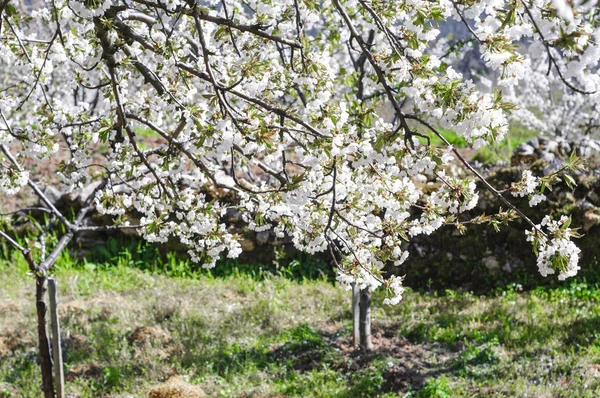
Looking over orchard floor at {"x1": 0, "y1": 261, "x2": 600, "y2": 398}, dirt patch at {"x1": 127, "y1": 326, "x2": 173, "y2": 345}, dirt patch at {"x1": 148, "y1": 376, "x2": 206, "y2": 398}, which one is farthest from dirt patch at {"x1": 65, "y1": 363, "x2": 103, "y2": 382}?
dirt patch at {"x1": 148, "y1": 376, "x2": 206, "y2": 398}

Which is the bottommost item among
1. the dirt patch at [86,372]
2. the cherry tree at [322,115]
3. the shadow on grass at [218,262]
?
the dirt patch at [86,372]

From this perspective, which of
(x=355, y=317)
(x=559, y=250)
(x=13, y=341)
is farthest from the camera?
(x=13, y=341)

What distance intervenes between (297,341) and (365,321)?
671 millimetres

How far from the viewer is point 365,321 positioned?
495 centimetres

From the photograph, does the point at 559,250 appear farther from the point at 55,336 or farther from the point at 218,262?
the point at 218,262

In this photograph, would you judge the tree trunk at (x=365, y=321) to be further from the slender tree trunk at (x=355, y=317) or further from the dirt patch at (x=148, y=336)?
the dirt patch at (x=148, y=336)

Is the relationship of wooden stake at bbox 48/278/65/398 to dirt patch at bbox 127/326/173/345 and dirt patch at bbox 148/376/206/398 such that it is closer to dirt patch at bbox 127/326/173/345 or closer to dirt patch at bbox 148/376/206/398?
dirt patch at bbox 148/376/206/398

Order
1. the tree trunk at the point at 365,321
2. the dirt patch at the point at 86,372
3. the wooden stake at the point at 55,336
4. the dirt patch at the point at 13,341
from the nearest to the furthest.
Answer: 1. the wooden stake at the point at 55,336
2. the dirt patch at the point at 86,372
3. the tree trunk at the point at 365,321
4. the dirt patch at the point at 13,341

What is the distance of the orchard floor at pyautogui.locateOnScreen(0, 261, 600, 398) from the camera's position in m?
4.47

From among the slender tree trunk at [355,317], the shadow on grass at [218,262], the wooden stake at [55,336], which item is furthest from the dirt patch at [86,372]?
the slender tree trunk at [355,317]

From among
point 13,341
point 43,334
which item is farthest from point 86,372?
point 43,334

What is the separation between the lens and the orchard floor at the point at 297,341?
447 centimetres

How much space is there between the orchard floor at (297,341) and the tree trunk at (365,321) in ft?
0.37

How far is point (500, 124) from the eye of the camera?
195 centimetres
